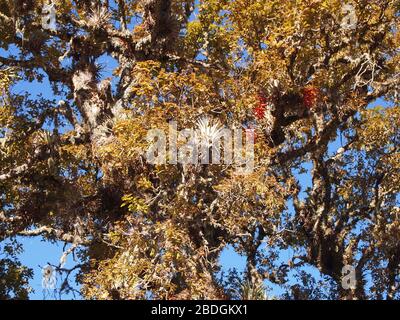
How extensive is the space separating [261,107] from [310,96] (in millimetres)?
1052

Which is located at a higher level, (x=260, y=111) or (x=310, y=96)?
(x=310, y=96)

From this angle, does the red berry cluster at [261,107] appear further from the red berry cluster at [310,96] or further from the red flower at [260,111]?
the red berry cluster at [310,96]

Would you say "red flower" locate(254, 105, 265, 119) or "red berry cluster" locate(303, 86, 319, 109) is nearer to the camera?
"red flower" locate(254, 105, 265, 119)

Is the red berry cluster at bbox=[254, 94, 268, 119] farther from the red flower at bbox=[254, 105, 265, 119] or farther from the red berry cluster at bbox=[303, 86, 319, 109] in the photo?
the red berry cluster at bbox=[303, 86, 319, 109]

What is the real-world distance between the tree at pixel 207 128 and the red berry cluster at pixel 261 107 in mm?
28

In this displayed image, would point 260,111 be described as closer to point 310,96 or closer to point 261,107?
point 261,107

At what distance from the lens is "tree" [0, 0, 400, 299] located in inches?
406

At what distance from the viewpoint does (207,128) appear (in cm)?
1014

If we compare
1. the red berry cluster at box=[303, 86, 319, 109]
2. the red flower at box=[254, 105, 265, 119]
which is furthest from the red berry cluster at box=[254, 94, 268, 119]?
the red berry cluster at box=[303, 86, 319, 109]

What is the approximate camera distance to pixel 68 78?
14.0 meters

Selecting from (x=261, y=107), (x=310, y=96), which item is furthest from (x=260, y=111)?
(x=310, y=96)

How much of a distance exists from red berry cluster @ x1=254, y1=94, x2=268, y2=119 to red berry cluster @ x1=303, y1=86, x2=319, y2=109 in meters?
0.81

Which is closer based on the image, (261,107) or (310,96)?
(261,107)
